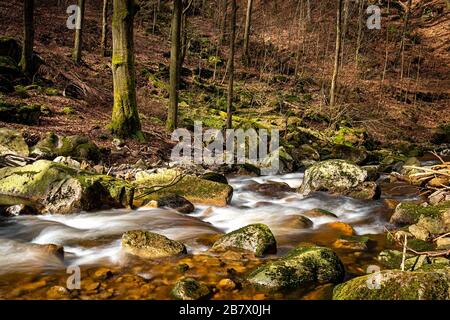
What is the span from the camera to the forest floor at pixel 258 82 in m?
14.0

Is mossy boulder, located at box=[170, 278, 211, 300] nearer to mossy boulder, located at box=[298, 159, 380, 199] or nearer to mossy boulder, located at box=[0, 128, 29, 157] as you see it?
mossy boulder, located at box=[0, 128, 29, 157]

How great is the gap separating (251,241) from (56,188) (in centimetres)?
375

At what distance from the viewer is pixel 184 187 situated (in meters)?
8.95

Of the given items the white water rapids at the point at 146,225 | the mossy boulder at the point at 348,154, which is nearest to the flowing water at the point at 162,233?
the white water rapids at the point at 146,225

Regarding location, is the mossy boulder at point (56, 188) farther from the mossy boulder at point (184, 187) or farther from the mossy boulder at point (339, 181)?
the mossy boulder at point (339, 181)

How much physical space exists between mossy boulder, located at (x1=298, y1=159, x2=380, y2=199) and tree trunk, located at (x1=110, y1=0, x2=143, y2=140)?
4.86 m

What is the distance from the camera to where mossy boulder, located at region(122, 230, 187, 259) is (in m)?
5.55

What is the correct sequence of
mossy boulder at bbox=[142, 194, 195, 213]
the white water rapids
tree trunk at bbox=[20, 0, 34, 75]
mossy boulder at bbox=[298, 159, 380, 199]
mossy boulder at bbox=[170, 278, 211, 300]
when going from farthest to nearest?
tree trunk at bbox=[20, 0, 34, 75]
mossy boulder at bbox=[298, 159, 380, 199]
mossy boulder at bbox=[142, 194, 195, 213]
the white water rapids
mossy boulder at bbox=[170, 278, 211, 300]

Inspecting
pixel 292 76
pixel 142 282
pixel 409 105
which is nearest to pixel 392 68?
pixel 409 105

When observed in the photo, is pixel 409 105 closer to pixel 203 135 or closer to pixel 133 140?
pixel 203 135

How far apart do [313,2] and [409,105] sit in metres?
16.2

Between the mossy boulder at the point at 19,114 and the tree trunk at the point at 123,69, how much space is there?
2.03 meters

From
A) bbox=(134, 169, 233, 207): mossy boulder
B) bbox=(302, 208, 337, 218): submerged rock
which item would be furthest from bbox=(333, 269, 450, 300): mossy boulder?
bbox=(134, 169, 233, 207): mossy boulder

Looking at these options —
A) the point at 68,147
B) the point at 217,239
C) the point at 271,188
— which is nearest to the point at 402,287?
the point at 217,239
